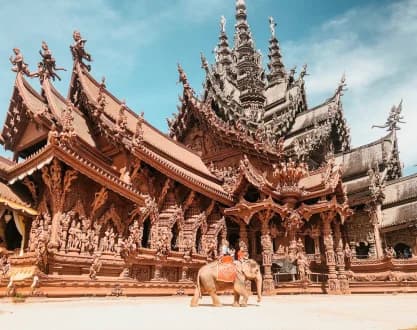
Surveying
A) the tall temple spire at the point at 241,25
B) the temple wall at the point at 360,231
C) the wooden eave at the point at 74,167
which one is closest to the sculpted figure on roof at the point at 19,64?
the wooden eave at the point at 74,167

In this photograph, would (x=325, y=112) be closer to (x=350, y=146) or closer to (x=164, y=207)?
(x=350, y=146)

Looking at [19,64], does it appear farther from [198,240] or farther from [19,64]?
[198,240]

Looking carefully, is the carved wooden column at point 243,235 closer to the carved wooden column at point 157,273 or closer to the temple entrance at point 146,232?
→ the temple entrance at point 146,232

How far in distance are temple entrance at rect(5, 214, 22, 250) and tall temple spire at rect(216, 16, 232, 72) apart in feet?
103

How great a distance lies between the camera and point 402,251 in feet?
62.7

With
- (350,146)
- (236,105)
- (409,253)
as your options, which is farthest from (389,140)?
(236,105)

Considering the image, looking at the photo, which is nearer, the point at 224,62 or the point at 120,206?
the point at 120,206

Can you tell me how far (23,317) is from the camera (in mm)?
4625

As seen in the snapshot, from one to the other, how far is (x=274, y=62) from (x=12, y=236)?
3029 cm

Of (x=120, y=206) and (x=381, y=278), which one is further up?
(x=120, y=206)

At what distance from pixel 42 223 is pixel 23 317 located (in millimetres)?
4925

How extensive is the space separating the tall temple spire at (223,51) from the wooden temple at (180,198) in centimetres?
1549

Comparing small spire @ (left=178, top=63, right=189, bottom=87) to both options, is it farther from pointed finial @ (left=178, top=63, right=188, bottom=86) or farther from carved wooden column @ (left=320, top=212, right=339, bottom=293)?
carved wooden column @ (left=320, top=212, right=339, bottom=293)

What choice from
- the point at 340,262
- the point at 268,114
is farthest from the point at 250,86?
the point at 340,262
